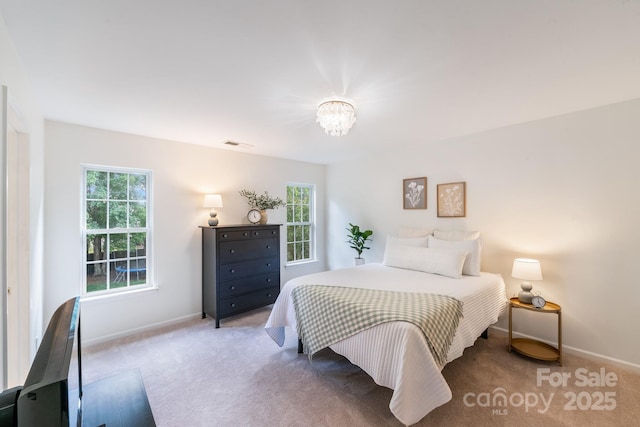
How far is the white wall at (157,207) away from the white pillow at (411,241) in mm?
2002

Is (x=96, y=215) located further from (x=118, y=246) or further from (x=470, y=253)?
(x=470, y=253)

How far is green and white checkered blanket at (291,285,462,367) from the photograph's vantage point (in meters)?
1.84

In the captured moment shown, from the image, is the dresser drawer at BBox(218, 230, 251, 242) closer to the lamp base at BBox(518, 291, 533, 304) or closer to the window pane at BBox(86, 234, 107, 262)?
the window pane at BBox(86, 234, 107, 262)

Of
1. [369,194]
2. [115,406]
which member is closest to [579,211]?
[369,194]

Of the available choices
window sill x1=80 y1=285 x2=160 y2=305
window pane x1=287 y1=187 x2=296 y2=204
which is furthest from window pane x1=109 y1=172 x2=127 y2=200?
window pane x1=287 y1=187 x2=296 y2=204

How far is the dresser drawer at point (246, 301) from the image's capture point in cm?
335

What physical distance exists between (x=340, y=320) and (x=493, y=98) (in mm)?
2245

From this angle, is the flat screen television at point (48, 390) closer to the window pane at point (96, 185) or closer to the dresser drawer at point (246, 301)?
the dresser drawer at point (246, 301)

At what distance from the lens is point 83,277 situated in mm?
2885

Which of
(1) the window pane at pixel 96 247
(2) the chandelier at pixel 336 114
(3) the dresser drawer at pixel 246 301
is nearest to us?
(2) the chandelier at pixel 336 114

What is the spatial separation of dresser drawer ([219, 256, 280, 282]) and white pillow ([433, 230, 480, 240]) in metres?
2.26

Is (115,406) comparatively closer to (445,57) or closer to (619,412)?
(445,57)

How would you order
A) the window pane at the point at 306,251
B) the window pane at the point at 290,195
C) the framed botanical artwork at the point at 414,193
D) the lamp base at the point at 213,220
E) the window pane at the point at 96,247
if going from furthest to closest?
the window pane at the point at 306,251 → the window pane at the point at 290,195 → the framed botanical artwork at the point at 414,193 → the lamp base at the point at 213,220 → the window pane at the point at 96,247

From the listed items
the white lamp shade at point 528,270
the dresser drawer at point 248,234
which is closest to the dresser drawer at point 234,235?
the dresser drawer at point 248,234
